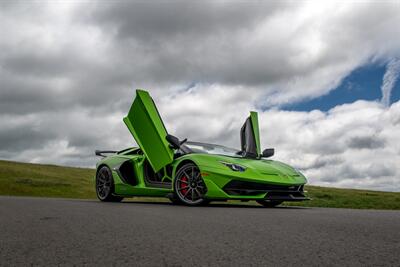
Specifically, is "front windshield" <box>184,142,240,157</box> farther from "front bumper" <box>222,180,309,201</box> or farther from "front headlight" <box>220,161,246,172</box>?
"front bumper" <box>222,180,309,201</box>

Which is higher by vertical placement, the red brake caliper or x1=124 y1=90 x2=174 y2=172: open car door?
x1=124 y1=90 x2=174 y2=172: open car door

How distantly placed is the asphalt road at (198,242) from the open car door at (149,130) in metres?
3.85

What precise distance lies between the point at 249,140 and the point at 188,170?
4.80 ft

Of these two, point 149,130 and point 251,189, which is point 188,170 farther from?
point 149,130

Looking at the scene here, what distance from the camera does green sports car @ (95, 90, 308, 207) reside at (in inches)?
328

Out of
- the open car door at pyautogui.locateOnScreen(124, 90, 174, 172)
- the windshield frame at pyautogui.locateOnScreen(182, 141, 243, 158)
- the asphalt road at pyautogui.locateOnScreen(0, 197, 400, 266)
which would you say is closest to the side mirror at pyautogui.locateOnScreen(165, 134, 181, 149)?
the open car door at pyautogui.locateOnScreen(124, 90, 174, 172)

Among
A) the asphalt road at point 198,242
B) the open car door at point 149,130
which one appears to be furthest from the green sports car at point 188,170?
the asphalt road at point 198,242

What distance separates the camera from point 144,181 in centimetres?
1010

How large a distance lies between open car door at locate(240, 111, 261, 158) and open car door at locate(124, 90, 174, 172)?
1.45 m

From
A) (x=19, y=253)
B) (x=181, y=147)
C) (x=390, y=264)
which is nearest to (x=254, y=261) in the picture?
(x=390, y=264)

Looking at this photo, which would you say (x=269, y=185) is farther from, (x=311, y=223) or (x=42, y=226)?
(x=42, y=226)

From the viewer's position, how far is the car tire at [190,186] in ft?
28.3

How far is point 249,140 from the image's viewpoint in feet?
31.4

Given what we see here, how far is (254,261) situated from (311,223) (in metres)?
2.43
